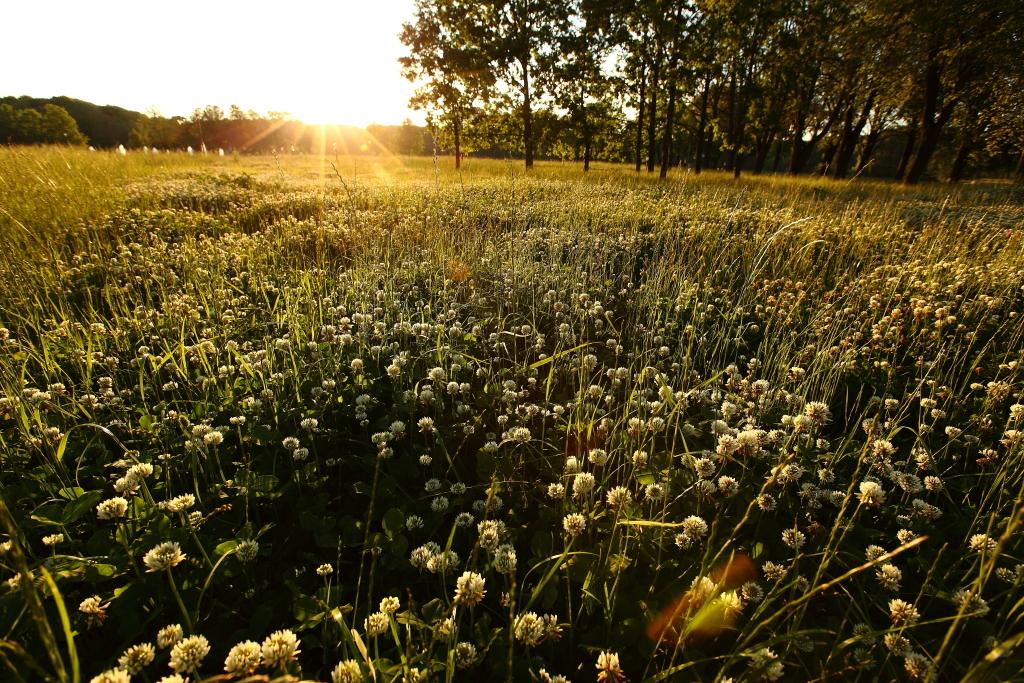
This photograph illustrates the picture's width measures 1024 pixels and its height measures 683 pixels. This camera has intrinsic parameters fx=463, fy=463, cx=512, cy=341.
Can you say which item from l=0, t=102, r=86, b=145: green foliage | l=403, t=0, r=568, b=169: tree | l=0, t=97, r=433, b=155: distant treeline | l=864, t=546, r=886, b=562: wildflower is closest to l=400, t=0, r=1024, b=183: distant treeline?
l=403, t=0, r=568, b=169: tree

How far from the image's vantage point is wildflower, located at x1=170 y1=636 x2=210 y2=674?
1.38m

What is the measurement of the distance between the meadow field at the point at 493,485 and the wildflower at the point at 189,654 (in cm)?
1

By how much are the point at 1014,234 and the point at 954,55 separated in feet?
47.9

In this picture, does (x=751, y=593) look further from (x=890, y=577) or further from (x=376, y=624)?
(x=376, y=624)

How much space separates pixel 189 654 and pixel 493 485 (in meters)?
1.07

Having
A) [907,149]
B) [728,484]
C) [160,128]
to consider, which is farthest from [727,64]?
[160,128]

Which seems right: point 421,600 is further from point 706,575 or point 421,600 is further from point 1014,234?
point 1014,234

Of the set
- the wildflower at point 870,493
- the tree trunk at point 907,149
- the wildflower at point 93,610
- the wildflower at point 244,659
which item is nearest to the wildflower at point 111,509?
the wildflower at point 93,610

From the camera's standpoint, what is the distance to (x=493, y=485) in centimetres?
138

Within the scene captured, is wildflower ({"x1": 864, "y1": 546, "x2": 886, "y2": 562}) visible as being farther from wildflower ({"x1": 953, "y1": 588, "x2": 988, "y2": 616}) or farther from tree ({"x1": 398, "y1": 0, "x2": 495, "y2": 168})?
tree ({"x1": 398, "y1": 0, "x2": 495, "y2": 168})

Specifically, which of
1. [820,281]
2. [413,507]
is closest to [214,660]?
[413,507]

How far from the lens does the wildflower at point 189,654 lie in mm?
1381

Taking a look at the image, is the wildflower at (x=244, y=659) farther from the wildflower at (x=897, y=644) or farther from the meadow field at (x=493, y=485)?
the wildflower at (x=897, y=644)

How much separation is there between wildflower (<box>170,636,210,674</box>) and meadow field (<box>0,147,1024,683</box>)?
0.01 m
